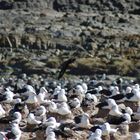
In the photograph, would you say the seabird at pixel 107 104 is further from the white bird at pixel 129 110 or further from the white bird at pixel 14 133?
the white bird at pixel 14 133

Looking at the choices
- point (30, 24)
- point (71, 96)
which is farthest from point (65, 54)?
point (71, 96)

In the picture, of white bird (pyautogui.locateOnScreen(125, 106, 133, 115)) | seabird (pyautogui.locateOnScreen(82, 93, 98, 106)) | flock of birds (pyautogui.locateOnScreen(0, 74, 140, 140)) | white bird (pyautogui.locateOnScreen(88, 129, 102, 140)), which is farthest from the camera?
seabird (pyautogui.locateOnScreen(82, 93, 98, 106))

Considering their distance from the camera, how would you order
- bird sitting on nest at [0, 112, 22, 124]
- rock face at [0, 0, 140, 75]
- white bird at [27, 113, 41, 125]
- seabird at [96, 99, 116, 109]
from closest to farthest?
white bird at [27, 113, 41, 125], bird sitting on nest at [0, 112, 22, 124], seabird at [96, 99, 116, 109], rock face at [0, 0, 140, 75]

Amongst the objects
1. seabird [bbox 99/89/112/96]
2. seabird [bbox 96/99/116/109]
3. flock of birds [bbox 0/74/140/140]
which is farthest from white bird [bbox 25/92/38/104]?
seabird [bbox 99/89/112/96]

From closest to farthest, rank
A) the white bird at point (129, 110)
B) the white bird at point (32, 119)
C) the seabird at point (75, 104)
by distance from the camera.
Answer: the white bird at point (32, 119), the white bird at point (129, 110), the seabird at point (75, 104)

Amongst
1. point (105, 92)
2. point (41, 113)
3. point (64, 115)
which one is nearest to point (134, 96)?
point (64, 115)

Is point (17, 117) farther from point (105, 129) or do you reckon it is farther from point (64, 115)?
point (105, 129)

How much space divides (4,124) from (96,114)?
9.04 ft

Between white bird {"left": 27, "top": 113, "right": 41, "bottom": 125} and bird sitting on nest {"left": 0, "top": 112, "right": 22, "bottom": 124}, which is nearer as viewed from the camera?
white bird {"left": 27, "top": 113, "right": 41, "bottom": 125}

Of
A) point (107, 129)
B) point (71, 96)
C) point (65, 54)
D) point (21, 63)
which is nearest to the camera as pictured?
point (107, 129)

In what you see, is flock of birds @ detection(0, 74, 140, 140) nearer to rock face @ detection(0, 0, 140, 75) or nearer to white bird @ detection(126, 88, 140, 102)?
white bird @ detection(126, 88, 140, 102)

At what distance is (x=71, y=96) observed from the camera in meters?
23.0

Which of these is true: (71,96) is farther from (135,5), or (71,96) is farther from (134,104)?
(135,5)

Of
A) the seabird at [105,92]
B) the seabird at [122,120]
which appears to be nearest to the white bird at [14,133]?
the seabird at [122,120]
